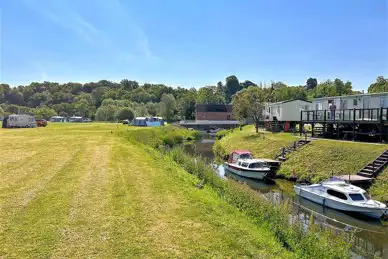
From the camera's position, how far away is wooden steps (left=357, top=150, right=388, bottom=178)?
20375 mm

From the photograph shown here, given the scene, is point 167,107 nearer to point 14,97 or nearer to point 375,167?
point 375,167

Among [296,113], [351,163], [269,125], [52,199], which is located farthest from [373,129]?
[52,199]

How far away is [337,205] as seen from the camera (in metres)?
17.7

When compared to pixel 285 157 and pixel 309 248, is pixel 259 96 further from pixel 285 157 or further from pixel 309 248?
pixel 309 248

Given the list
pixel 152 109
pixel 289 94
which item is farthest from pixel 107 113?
pixel 289 94

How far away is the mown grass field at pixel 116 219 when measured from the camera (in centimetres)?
737

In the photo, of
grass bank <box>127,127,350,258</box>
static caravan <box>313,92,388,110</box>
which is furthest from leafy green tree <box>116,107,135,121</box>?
grass bank <box>127,127,350,258</box>

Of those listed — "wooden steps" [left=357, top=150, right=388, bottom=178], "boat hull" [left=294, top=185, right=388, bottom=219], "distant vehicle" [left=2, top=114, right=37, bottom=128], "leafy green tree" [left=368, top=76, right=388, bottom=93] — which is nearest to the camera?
"boat hull" [left=294, top=185, right=388, bottom=219]

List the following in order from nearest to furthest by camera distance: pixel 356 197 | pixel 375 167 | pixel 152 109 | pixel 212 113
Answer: pixel 356 197 → pixel 375 167 → pixel 212 113 → pixel 152 109

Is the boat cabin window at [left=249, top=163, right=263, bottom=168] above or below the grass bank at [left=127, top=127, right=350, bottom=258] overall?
below

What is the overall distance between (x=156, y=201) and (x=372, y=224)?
37.4 feet

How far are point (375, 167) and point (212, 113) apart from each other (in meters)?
89.9

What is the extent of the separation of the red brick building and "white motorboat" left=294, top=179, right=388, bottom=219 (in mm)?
89643

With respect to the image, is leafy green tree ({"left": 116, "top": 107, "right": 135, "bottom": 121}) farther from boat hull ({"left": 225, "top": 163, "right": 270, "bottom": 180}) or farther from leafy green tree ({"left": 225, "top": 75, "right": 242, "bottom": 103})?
leafy green tree ({"left": 225, "top": 75, "right": 242, "bottom": 103})
